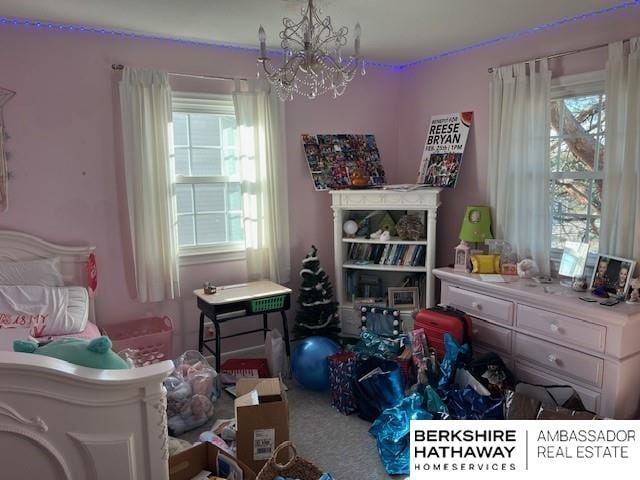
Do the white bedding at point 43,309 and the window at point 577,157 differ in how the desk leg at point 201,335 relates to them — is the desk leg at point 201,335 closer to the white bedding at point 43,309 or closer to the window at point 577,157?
the white bedding at point 43,309

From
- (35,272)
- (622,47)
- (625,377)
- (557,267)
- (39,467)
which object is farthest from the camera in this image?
(557,267)

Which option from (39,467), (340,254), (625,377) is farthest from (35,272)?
(625,377)

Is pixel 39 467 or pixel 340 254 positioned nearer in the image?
pixel 39 467

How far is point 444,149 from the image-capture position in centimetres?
384

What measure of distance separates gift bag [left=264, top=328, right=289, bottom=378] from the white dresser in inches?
49.8

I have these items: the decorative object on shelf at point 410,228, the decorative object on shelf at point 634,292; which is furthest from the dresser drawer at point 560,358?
the decorative object on shelf at point 410,228

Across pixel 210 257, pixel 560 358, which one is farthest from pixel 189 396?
pixel 560 358

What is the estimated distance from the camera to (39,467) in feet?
4.69

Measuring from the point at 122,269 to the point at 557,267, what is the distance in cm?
289

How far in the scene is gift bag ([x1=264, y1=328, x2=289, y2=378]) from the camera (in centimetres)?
335

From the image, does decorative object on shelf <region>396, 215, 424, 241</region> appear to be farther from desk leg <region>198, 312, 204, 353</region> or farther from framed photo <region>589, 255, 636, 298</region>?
desk leg <region>198, 312, 204, 353</region>

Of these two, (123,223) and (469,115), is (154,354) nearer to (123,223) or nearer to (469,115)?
(123,223)

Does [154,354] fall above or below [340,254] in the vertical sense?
below

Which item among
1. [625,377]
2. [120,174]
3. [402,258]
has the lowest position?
[625,377]
